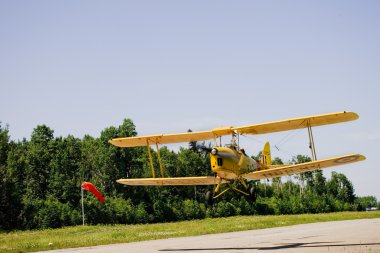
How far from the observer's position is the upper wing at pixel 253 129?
23.3 metres

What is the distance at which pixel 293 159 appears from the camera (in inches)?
5492

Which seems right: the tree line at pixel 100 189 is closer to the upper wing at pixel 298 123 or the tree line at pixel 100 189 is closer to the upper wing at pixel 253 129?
the upper wing at pixel 253 129

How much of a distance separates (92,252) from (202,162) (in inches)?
2782

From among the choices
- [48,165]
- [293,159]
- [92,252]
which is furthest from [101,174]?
[293,159]

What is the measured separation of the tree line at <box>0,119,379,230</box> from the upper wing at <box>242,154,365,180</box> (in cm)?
3777

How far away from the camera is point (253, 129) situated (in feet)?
83.1

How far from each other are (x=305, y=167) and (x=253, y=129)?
376 cm

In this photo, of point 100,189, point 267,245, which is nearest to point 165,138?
point 267,245

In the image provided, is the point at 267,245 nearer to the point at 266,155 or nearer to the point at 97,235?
the point at 266,155

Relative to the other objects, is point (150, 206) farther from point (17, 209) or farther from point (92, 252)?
point (92, 252)

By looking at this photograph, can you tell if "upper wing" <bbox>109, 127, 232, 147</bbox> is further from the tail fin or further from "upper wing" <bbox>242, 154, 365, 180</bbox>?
the tail fin

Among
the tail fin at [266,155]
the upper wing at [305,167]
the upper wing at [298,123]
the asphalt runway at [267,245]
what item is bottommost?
the asphalt runway at [267,245]

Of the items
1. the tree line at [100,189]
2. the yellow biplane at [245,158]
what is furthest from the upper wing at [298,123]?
the tree line at [100,189]

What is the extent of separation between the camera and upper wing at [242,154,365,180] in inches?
840
